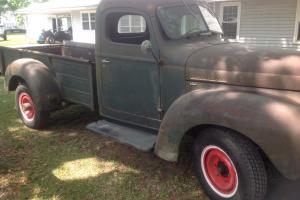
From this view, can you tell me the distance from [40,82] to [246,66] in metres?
2.98

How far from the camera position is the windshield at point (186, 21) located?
12.4 ft

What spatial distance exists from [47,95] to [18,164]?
1120mm

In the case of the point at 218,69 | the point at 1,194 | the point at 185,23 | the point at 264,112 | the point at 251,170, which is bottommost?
the point at 1,194

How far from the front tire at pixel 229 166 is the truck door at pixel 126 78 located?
0.82 metres

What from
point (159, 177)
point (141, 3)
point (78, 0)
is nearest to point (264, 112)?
point (159, 177)

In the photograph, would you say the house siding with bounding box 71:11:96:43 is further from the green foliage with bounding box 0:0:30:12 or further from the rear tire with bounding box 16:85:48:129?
the green foliage with bounding box 0:0:30:12

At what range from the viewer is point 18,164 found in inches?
165

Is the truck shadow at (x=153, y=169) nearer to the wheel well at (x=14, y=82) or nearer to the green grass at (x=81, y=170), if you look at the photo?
the green grass at (x=81, y=170)

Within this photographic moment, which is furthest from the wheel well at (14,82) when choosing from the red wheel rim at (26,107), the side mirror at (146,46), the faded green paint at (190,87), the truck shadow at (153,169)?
A: the side mirror at (146,46)

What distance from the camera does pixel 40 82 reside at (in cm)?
487

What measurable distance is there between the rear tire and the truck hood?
2.56 metres

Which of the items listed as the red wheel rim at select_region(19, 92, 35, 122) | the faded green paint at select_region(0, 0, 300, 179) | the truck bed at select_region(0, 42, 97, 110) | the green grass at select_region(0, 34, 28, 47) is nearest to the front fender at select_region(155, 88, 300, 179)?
the faded green paint at select_region(0, 0, 300, 179)

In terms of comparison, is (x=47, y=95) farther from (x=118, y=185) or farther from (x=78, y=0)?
(x=78, y=0)

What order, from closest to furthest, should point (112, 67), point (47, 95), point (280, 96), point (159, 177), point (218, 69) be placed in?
point (280, 96) < point (218, 69) < point (159, 177) < point (112, 67) < point (47, 95)
